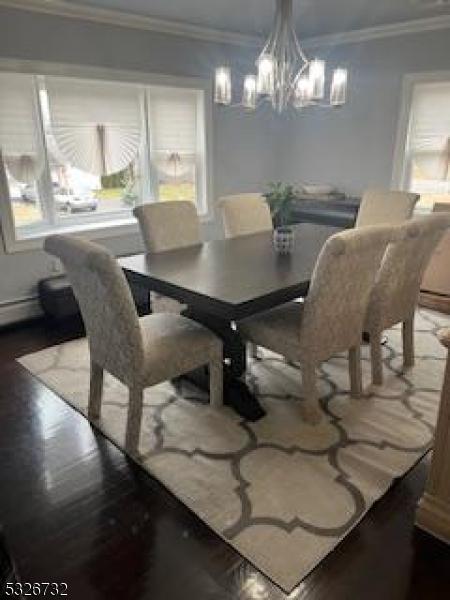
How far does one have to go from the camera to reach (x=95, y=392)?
2.36m

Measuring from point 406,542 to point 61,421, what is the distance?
174cm

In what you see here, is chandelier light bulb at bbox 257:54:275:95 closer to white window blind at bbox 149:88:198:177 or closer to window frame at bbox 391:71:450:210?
white window blind at bbox 149:88:198:177

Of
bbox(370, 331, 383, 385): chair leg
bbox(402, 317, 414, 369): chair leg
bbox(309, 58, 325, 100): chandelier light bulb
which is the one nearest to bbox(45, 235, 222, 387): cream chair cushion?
bbox(370, 331, 383, 385): chair leg

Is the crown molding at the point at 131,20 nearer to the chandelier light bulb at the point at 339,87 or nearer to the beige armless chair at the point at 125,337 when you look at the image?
the chandelier light bulb at the point at 339,87

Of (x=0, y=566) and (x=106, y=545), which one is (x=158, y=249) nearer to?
(x=106, y=545)

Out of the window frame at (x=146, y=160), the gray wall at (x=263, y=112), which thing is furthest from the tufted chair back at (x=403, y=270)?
the window frame at (x=146, y=160)

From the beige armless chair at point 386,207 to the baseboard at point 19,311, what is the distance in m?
2.80

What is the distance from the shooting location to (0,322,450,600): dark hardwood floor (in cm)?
148

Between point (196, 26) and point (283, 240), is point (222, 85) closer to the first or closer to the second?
point (283, 240)

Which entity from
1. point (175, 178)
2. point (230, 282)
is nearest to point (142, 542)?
point (230, 282)

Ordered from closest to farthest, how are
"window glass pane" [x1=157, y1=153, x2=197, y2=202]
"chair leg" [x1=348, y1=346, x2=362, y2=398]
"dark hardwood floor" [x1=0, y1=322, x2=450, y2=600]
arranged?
"dark hardwood floor" [x1=0, y1=322, x2=450, y2=600] < "chair leg" [x1=348, y1=346, x2=362, y2=398] < "window glass pane" [x1=157, y1=153, x2=197, y2=202]

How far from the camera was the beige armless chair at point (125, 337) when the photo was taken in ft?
5.98

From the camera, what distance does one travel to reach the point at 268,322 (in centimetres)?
244

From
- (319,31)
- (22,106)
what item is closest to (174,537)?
(22,106)
